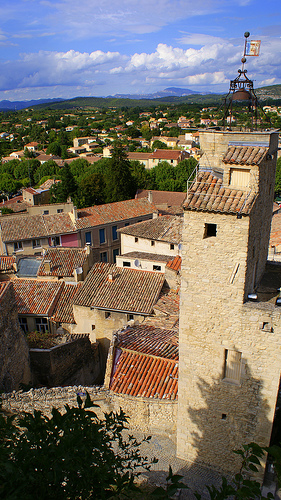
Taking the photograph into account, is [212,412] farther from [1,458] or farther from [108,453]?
[1,458]

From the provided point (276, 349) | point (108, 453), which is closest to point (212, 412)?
point (276, 349)

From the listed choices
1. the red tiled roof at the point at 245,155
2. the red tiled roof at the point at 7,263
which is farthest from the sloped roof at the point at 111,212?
the red tiled roof at the point at 245,155

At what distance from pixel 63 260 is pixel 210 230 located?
1993cm

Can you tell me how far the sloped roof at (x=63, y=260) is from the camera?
90.6ft

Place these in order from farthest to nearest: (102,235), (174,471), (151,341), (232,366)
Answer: (102,235) → (151,341) → (174,471) → (232,366)

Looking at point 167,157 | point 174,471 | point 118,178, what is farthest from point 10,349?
point 167,157

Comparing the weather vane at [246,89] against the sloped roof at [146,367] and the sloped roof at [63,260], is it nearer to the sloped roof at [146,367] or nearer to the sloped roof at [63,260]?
the sloped roof at [146,367]

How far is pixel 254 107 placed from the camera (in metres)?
10.8

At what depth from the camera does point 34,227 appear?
132 ft

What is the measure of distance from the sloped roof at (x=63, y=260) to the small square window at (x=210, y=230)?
1859cm

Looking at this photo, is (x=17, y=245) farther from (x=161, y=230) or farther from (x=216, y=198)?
(x=216, y=198)

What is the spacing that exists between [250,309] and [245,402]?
2901mm

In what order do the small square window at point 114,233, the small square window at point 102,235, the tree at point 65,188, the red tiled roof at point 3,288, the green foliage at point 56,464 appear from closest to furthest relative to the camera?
the green foliage at point 56,464
the red tiled roof at point 3,288
the small square window at point 102,235
the small square window at point 114,233
the tree at point 65,188

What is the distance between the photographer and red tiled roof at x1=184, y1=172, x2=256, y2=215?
9633mm
